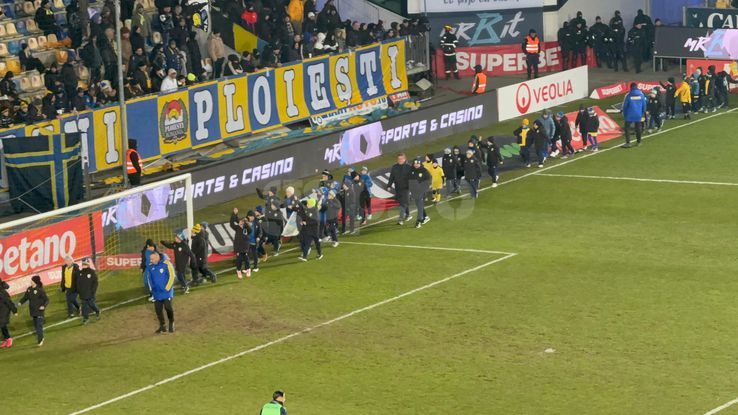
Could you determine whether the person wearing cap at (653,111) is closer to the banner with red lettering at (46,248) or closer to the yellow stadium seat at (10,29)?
the yellow stadium seat at (10,29)

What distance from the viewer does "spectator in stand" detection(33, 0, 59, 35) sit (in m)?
44.8

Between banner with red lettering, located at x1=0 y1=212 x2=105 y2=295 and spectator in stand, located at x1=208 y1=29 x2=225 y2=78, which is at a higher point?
spectator in stand, located at x1=208 y1=29 x2=225 y2=78

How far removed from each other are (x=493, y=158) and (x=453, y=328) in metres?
13.5

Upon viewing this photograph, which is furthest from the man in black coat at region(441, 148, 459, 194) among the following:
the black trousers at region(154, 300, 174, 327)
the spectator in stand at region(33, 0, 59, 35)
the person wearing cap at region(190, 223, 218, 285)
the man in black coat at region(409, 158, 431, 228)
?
the spectator in stand at region(33, 0, 59, 35)

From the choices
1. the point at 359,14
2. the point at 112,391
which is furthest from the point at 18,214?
the point at 359,14

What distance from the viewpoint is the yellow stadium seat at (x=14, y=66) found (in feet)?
141

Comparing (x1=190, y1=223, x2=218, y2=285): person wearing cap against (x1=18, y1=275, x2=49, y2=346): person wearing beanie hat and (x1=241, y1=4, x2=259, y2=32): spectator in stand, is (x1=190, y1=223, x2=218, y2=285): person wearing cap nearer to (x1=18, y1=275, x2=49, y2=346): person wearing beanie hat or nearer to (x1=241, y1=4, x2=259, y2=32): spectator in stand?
(x1=18, y1=275, x2=49, y2=346): person wearing beanie hat

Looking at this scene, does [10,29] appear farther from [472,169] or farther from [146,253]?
[146,253]

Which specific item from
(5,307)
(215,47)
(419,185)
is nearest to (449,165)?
(419,185)

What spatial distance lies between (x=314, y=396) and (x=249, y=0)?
3016 cm

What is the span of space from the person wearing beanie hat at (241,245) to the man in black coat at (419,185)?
5447mm

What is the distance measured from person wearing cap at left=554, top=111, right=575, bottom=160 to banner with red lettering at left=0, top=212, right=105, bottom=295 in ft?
54.8

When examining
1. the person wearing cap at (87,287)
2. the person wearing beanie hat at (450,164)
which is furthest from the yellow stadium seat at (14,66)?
the person wearing cap at (87,287)

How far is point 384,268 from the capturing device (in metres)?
32.7
